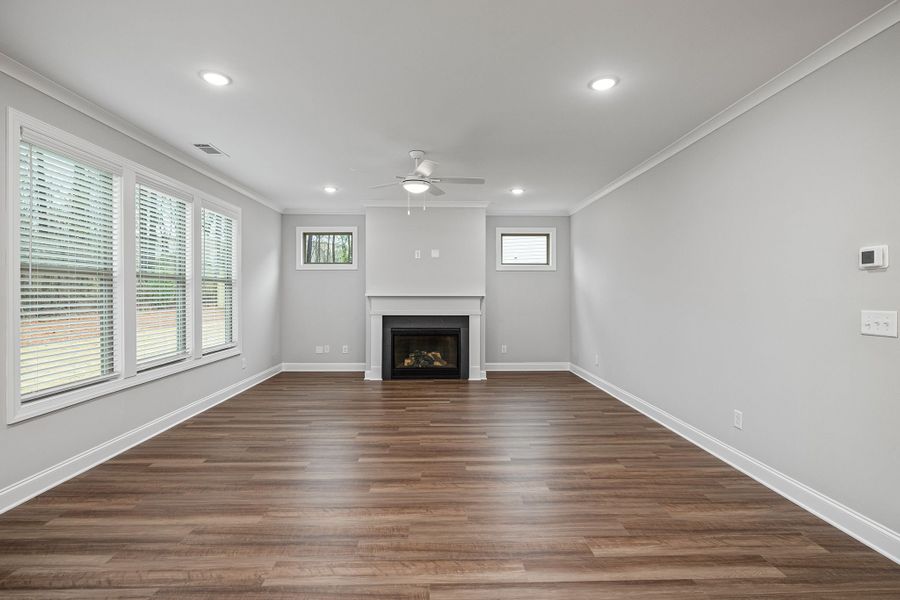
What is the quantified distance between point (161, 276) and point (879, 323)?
202 inches

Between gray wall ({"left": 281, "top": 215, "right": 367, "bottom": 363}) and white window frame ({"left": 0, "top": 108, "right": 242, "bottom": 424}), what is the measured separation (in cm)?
146

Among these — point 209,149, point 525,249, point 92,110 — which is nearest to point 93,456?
point 92,110

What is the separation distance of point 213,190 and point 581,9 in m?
4.26

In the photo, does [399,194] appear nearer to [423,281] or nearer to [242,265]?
[423,281]

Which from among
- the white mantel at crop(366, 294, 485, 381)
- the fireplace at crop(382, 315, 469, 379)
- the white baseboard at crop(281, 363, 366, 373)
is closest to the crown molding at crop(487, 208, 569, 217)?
the white mantel at crop(366, 294, 485, 381)

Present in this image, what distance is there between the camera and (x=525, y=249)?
6.87 meters

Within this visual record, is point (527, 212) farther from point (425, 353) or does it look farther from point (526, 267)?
point (425, 353)

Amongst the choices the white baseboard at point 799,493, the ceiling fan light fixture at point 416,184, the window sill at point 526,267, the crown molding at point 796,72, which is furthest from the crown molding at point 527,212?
the white baseboard at point 799,493

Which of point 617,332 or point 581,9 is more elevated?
point 581,9

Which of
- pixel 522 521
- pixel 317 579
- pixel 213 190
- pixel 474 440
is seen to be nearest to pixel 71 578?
pixel 317 579

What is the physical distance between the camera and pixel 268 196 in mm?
5914

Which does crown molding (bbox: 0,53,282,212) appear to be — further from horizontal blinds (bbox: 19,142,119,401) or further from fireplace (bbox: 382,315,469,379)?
fireplace (bbox: 382,315,469,379)

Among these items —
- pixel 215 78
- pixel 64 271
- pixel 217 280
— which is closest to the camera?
pixel 215 78

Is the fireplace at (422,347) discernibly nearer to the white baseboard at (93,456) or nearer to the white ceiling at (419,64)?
the white baseboard at (93,456)
